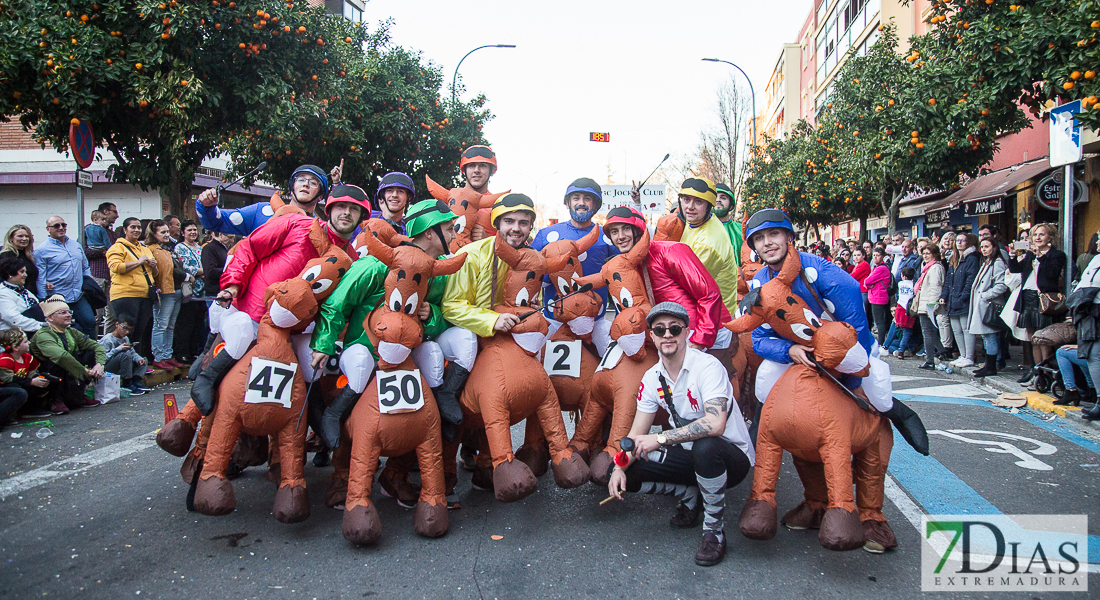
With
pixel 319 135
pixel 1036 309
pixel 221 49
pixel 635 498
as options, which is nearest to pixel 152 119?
pixel 221 49

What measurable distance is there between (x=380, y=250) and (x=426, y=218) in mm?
389

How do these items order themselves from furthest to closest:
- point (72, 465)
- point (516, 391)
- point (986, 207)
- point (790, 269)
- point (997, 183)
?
point (986, 207) < point (997, 183) < point (72, 465) < point (516, 391) < point (790, 269)

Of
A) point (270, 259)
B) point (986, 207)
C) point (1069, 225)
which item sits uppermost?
point (986, 207)

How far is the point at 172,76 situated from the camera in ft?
28.0

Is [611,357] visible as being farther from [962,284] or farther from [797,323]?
[962,284]

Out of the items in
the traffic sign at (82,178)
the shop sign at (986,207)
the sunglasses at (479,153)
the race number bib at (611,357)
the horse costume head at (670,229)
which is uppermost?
the shop sign at (986,207)

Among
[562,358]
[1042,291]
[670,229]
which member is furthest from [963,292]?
[562,358]

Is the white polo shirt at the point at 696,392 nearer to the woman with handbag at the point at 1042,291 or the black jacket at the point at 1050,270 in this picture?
the woman with handbag at the point at 1042,291

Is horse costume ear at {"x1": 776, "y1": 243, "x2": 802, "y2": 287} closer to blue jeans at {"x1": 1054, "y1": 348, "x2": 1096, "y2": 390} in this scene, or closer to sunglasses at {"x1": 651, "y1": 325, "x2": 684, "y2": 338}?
sunglasses at {"x1": 651, "y1": 325, "x2": 684, "y2": 338}

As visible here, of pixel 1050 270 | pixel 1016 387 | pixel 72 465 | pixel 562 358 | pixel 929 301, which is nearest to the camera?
pixel 562 358

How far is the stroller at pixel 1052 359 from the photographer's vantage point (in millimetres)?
6883

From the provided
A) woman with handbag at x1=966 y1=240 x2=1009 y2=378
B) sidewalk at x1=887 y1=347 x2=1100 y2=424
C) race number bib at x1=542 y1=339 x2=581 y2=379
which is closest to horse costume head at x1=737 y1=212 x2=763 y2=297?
race number bib at x1=542 y1=339 x2=581 y2=379

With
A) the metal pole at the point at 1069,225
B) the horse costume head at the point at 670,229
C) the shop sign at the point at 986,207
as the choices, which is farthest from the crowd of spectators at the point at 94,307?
the shop sign at the point at 986,207

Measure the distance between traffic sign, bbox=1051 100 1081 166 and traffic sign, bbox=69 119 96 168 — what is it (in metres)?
10.5
